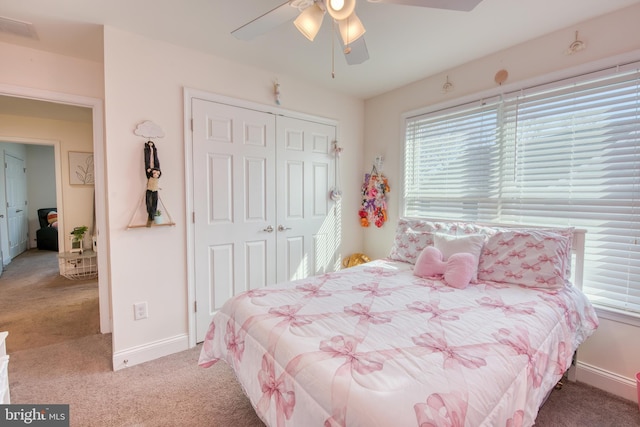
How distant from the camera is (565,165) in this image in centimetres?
209

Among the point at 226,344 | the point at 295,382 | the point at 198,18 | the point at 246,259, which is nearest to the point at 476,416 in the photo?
the point at 295,382

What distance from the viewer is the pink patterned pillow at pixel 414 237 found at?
2.48 metres

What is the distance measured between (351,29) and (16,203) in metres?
7.41

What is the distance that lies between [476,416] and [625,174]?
2.02 m

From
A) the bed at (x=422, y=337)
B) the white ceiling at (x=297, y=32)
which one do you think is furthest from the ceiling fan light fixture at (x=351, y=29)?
the bed at (x=422, y=337)

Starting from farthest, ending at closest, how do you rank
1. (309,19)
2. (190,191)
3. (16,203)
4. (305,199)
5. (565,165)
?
(16,203), (305,199), (190,191), (565,165), (309,19)

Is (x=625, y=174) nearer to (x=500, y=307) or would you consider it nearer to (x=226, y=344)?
(x=500, y=307)

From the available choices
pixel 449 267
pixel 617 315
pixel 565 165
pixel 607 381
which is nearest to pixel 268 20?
pixel 449 267

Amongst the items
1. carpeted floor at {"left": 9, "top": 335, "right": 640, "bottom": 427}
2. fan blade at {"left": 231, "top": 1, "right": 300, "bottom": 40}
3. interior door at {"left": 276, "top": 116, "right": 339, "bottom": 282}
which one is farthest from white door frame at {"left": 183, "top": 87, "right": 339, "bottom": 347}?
fan blade at {"left": 231, "top": 1, "right": 300, "bottom": 40}

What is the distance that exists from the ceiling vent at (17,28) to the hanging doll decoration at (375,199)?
125 inches

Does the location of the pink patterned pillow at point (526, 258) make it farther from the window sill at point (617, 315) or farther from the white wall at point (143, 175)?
the white wall at point (143, 175)

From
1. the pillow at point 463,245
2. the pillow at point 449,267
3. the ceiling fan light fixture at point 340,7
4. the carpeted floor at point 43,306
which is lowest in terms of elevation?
the carpeted floor at point 43,306

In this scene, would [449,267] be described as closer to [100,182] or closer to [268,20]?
[268,20]

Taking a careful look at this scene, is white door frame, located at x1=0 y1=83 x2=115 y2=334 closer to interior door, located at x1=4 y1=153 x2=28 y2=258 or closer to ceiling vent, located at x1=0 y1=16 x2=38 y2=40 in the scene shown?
ceiling vent, located at x1=0 y1=16 x2=38 y2=40
